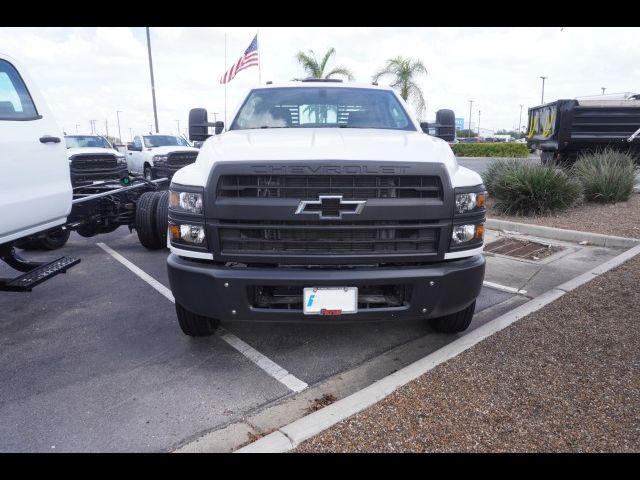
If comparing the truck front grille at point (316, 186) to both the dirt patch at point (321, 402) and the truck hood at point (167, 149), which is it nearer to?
the dirt patch at point (321, 402)

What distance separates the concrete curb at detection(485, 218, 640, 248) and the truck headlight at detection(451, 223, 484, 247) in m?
4.46

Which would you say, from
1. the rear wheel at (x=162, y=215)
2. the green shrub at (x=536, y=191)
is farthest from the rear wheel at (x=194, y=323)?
the green shrub at (x=536, y=191)

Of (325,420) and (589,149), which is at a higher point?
(589,149)

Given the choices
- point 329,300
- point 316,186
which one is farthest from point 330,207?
point 329,300

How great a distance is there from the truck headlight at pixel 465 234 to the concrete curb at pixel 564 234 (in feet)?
14.6

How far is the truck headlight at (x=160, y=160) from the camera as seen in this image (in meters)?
15.5

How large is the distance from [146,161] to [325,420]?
51.8 feet

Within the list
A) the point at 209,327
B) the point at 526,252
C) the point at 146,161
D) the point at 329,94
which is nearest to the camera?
the point at 209,327

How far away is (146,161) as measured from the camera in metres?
16.5

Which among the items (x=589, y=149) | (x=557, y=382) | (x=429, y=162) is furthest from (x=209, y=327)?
(x=589, y=149)

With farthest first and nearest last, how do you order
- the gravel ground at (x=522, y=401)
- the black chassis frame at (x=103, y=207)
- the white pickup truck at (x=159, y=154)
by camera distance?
the white pickup truck at (x=159, y=154) < the black chassis frame at (x=103, y=207) < the gravel ground at (x=522, y=401)

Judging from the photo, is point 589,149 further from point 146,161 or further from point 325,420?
point 146,161

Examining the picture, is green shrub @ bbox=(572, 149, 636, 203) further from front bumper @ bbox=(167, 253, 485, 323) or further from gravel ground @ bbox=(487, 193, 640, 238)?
front bumper @ bbox=(167, 253, 485, 323)

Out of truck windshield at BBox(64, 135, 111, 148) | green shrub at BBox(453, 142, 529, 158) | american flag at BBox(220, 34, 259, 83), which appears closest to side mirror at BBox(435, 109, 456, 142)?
american flag at BBox(220, 34, 259, 83)
